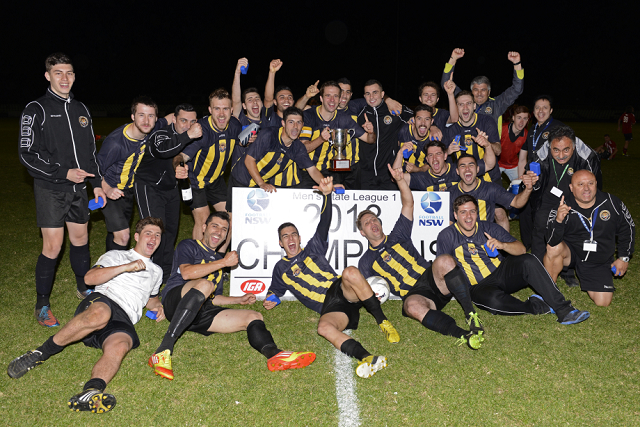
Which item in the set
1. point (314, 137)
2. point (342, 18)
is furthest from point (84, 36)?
point (314, 137)

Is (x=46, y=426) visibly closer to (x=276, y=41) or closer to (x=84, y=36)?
(x=276, y=41)

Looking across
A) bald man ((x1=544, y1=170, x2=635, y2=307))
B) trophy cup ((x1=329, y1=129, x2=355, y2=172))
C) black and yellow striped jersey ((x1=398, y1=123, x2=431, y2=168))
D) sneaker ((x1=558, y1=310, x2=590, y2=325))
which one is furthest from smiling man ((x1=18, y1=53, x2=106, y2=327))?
bald man ((x1=544, y1=170, x2=635, y2=307))

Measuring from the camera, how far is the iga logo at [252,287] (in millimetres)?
6109

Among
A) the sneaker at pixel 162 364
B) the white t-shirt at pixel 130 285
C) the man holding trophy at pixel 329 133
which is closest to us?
the sneaker at pixel 162 364

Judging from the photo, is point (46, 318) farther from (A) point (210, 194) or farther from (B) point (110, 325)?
(A) point (210, 194)

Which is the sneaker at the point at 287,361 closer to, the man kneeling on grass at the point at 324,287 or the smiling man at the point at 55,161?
the man kneeling on grass at the point at 324,287

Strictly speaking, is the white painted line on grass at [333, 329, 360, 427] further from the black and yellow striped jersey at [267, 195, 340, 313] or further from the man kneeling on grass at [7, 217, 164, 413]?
the man kneeling on grass at [7, 217, 164, 413]

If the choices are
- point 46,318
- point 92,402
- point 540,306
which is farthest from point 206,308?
point 540,306

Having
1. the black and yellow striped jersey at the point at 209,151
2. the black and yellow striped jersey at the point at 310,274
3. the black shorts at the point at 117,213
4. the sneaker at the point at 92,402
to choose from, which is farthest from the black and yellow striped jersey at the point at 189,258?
the black and yellow striped jersey at the point at 209,151

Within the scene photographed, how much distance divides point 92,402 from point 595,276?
544 centimetres

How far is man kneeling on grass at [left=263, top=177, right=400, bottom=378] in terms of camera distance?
190 inches

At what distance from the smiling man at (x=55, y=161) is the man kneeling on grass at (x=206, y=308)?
4.14 ft

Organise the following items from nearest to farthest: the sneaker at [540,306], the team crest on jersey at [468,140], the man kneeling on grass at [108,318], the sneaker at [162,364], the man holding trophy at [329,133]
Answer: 1. the man kneeling on grass at [108,318]
2. the sneaker at [162,364]
3. the sneaker at [540,306]
4. the man holding trophy at [329,133]
5. the team crest on jersey at [468,140]

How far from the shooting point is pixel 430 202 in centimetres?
664
